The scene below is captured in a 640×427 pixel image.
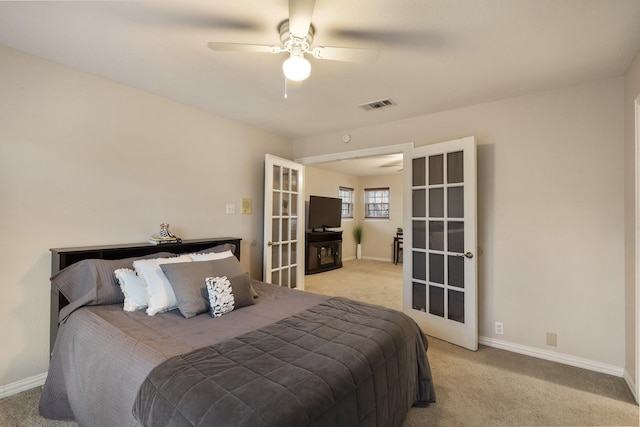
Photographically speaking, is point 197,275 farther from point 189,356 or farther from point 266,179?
point 266,179

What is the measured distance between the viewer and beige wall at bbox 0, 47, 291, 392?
2115 mm

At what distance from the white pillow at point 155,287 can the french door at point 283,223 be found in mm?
1722

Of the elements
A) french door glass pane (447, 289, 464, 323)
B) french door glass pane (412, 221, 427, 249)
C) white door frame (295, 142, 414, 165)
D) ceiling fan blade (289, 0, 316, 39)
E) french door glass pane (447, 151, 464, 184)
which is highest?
ceiling fan blade (289, 0, 316, 39)

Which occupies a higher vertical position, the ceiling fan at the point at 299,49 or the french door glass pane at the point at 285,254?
the ceiling fan at the point at 299,49

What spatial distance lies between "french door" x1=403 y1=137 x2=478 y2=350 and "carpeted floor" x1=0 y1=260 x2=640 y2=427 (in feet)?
0.98

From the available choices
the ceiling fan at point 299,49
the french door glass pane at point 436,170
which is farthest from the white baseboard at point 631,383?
the ceiling fan at point 299,49

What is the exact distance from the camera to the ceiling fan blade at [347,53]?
65.6 inches

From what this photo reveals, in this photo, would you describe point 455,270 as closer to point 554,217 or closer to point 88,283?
point 554,217

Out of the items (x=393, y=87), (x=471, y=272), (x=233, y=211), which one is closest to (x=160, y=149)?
(x=233, y=211)

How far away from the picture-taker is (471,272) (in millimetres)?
2840

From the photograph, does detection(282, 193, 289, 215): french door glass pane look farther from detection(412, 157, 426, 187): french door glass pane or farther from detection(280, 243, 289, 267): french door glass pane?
detection(412, 157, 426, 187): french door glass pane

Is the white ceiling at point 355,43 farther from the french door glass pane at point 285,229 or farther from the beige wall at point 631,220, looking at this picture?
the french door glass pane at point 285,229

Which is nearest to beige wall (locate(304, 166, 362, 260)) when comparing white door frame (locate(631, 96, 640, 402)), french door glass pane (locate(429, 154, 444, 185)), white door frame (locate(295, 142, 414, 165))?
white door frame (locate(295, 142, 414, 165))

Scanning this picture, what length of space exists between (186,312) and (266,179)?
2164 mm
